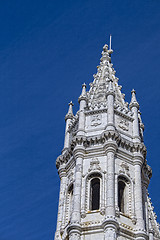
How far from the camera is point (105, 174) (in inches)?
1603

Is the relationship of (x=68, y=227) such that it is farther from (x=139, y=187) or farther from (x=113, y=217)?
(x=139, y=187)

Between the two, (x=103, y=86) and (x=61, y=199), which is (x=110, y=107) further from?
(x=61, y=199)

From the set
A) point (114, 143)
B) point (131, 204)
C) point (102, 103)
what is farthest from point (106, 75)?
point (131, 204)

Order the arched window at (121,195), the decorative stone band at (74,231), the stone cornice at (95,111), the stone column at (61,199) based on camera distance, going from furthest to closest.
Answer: the stone cornice at (95,111)
the stone column at (61,199)
the arched window at (121,195)
the decorative stone band at (74,231)

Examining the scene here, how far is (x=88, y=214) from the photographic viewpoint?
38719 millimetres

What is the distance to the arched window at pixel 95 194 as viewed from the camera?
40.0 m

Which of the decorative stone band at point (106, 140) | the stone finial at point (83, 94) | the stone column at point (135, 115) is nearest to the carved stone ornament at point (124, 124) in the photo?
the stone column at point (135, 115)

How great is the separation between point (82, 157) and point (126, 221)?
5.96 metres

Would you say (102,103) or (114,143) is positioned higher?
(102,103)

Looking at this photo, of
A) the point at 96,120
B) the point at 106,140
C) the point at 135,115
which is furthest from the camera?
the point at 135,115

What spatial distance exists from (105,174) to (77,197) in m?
2.56

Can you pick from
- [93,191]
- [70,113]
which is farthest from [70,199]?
[70,113]

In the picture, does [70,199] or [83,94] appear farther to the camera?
[83,94]

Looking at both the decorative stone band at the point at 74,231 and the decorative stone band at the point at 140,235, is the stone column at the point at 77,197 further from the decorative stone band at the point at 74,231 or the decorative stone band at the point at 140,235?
the decorative stone band at the point at 140,235
